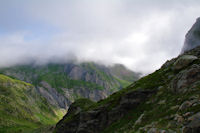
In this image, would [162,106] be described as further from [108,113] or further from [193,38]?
[193,38]

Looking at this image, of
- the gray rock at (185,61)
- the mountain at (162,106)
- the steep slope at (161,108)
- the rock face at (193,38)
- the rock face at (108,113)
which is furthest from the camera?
the rock face at (193,38)

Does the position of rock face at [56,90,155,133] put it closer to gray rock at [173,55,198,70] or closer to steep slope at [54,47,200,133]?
steep slope at [54,47,200,133]

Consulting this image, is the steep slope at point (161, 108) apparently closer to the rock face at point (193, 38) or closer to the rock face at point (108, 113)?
the rock face at point (108, 113)

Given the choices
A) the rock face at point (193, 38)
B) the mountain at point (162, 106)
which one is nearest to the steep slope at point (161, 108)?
the mountain at point (162, 106)

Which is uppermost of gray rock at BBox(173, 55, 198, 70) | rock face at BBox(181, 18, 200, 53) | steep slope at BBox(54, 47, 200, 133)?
rock face at BBox(181, 18, 200, 53)

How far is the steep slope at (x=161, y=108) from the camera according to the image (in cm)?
2506

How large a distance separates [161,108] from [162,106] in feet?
2.89

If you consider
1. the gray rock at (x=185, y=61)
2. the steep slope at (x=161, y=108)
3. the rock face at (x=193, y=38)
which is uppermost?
the rock face at (x=193, y=38)

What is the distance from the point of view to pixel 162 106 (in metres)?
36.2

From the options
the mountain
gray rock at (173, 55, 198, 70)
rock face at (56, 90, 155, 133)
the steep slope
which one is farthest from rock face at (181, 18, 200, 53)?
rock face at (56, 90, 155, 133)

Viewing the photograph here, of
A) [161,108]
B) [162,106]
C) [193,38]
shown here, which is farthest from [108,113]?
[193,38]

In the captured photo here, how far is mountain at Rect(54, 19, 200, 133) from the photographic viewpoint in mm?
25375

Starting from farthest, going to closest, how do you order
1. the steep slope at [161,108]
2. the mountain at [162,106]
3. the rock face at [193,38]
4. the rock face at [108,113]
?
1. the rock face at [193,38]
2. the rock face at [108,113]
3. the mountain at [162,106]
4. the steep slope at [161,108]

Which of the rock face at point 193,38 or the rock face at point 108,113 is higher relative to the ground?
the rock face at point 193,38
